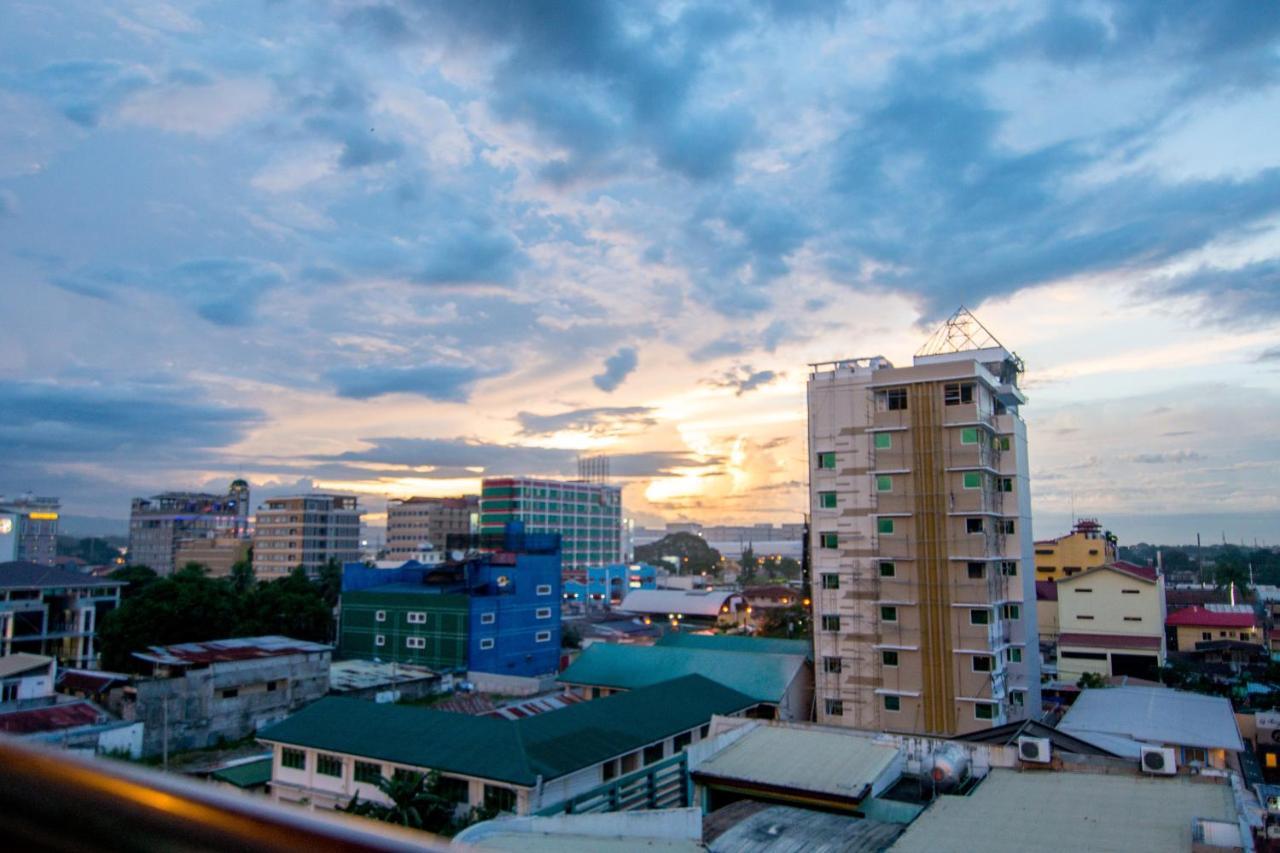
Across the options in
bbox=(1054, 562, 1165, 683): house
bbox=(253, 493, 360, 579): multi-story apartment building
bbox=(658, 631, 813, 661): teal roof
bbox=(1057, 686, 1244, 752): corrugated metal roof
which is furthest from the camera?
bbox=(253, 493, 360, 579): multi-story apartment building

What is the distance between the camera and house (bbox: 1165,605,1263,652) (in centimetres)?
2641

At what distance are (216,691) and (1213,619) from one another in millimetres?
29206

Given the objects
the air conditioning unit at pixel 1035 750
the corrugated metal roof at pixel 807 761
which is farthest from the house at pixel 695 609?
the air conditioning unit at pixel 1035 750

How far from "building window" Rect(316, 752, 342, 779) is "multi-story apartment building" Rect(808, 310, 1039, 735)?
29.7ft

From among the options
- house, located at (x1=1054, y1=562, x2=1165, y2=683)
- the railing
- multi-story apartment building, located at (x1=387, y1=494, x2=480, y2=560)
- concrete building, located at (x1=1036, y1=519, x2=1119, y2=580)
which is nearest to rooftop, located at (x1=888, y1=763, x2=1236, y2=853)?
the railing

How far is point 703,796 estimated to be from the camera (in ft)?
31.5

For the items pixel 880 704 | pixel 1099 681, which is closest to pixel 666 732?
pixel 880 704

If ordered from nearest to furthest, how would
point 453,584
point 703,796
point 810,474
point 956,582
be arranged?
point 703,796
point 956,582
point 810,474
point 453,584

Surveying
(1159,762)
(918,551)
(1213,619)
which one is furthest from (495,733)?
(1213,619)

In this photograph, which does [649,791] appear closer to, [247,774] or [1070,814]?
[1070,814]

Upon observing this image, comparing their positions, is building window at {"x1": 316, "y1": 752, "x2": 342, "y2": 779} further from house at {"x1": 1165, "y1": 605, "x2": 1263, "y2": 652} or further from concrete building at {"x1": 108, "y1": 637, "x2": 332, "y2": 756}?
house at {"x1": 1165, "y1": 605, "x2": 1263, "y2": 652}

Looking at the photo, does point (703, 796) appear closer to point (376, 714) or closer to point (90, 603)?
point (376, 714)

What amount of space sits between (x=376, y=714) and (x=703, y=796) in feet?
17.2

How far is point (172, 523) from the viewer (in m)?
62.5
